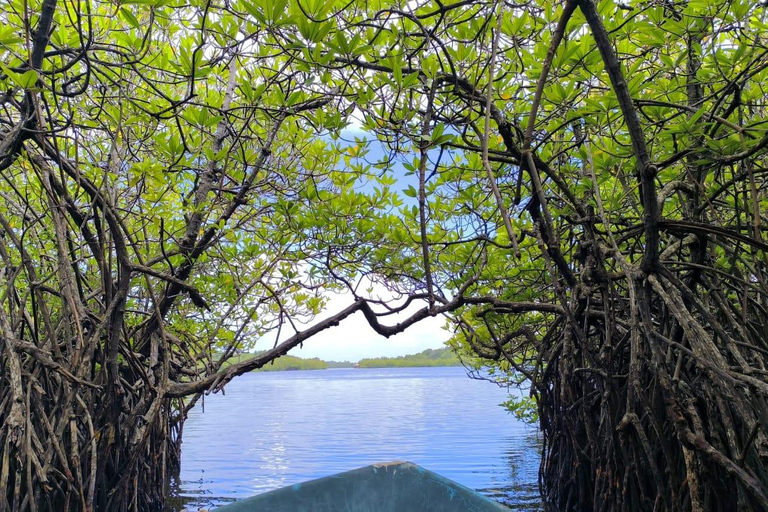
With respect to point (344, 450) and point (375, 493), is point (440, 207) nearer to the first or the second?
point (375, 493)

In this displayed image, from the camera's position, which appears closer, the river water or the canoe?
the canoe

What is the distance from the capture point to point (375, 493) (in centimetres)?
213

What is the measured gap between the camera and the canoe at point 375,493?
2035 mm

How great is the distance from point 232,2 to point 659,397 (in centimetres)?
307

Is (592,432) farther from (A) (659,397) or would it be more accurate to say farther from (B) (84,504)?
(B) (84,504)

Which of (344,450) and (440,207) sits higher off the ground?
(440,207)

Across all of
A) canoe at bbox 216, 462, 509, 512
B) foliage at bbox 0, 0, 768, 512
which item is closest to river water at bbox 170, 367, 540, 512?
foliage at bbox 0, 0, 768, 512

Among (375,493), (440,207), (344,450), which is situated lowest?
(344,450)

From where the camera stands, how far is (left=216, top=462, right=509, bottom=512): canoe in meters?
2.04

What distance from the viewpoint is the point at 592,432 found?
3695 millimetres

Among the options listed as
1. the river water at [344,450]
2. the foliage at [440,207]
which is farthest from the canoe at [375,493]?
the river water at [344,450]

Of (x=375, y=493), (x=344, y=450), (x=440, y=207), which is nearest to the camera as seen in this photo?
(x=375, y=493)

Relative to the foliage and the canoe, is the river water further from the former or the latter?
the canoe

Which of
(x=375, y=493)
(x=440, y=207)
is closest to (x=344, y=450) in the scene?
(x=440, y=207)
